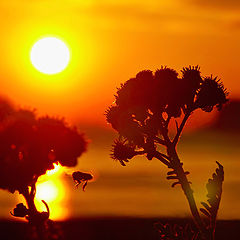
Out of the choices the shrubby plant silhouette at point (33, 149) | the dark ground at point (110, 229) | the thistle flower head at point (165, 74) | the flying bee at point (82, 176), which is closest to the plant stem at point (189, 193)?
the thistle flower head at point (165, 74)

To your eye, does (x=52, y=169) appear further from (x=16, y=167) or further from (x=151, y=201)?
(x=151, y=201)

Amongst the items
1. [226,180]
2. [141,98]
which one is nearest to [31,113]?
[141,98]

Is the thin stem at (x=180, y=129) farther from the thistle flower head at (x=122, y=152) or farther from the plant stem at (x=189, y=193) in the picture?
the thistle flower head at (x=122, y=152)

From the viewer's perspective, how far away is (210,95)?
22578 mm

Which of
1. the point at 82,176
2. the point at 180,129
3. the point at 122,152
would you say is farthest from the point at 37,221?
the point at 180,129

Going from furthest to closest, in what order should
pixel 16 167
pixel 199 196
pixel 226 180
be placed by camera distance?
pixel 226 180 < pixel 199 196 < pixel 16 167

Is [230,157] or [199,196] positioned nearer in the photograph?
[199,196]

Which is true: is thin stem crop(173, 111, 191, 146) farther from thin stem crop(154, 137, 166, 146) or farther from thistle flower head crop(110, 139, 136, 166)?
thistle flower head crop(110, 139, 136, 166)

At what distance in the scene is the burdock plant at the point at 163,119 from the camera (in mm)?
21750

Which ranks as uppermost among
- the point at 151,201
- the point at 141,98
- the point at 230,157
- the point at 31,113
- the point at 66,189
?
the point at 230,157

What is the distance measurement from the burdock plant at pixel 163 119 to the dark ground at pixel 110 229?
36.0ft

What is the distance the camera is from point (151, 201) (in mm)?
47750

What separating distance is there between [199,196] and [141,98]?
325cm

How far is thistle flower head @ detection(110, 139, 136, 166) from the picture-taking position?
22.4 metres
